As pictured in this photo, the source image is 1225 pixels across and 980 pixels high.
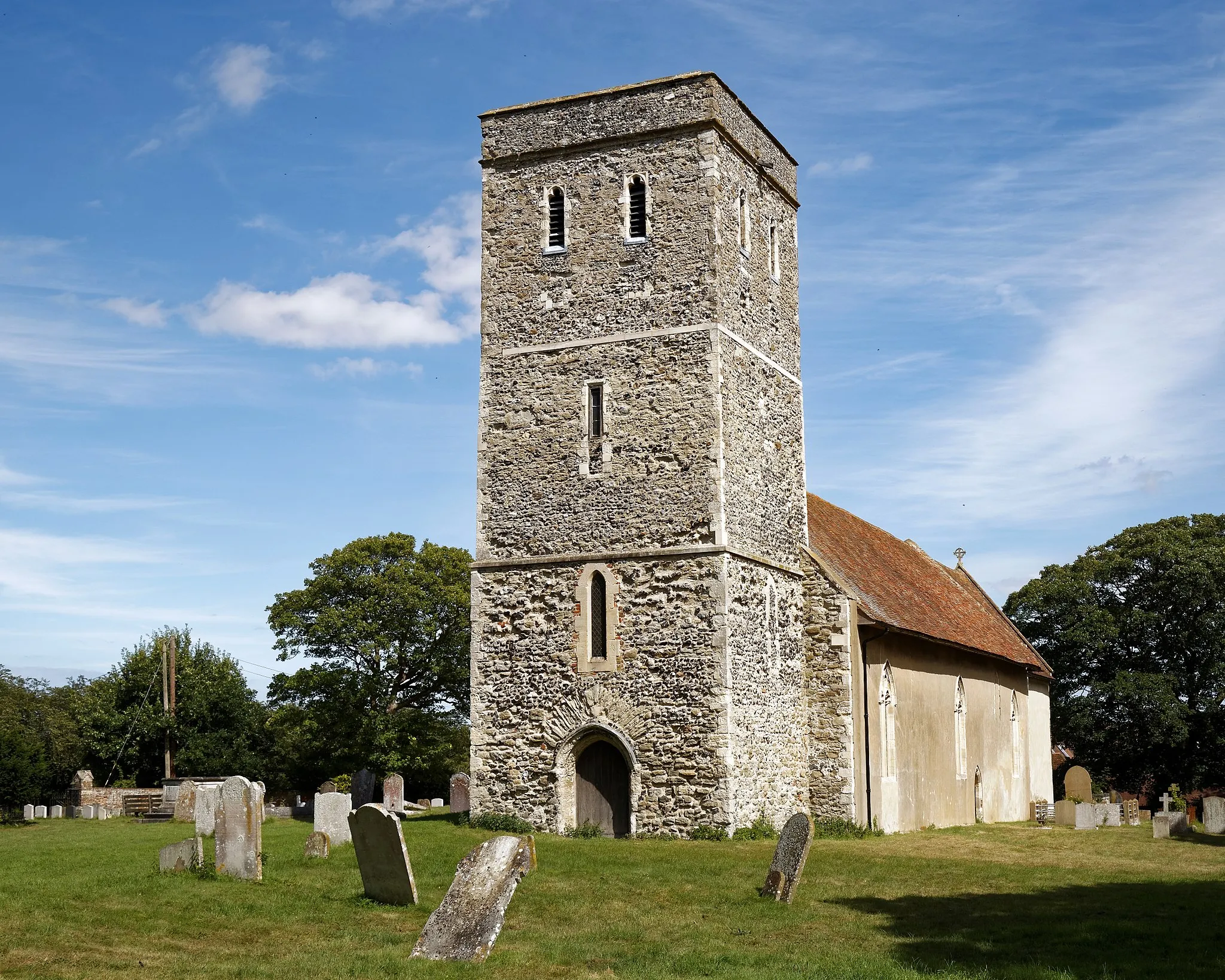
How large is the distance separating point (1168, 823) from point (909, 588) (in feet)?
26.4

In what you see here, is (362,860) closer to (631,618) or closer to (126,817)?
(631,618)

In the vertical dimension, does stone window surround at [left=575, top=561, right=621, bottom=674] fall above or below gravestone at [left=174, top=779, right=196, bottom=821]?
above

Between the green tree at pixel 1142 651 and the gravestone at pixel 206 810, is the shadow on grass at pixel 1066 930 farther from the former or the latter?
the green tree at pixel 1142 651

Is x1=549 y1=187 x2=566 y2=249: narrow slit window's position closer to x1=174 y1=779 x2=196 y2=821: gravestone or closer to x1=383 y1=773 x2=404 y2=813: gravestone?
x1=174 y1=779 x2=196 y2=821: gravestone

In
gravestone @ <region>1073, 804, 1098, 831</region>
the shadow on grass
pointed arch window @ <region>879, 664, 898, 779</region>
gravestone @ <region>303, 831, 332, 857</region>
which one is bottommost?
gravestone @ <region>1073, 804, 1098, 831</region>

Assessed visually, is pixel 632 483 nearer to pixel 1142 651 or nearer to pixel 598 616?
pixel 598 616

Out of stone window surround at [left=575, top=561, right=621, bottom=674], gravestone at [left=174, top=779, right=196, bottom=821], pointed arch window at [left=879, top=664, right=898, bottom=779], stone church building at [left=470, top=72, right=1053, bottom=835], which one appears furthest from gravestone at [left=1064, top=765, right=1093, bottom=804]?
gravestone at [left=174, top=779, right=196, bottom=821]

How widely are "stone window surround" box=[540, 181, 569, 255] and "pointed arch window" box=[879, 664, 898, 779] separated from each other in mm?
10291

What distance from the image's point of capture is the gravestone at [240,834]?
1465 centimetres

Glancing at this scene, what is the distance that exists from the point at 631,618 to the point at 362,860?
368 inches

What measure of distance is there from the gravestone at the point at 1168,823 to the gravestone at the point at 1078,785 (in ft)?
29.4

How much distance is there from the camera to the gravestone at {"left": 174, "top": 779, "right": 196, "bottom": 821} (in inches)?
1172

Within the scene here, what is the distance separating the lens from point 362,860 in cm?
1348

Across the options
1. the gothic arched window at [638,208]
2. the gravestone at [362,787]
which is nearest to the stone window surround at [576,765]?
the gothic arched window at [638,208]
